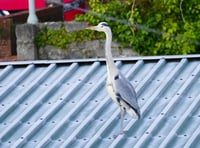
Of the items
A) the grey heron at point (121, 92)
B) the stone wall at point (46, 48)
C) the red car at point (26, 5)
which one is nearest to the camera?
the grey heron at point (121, 92)

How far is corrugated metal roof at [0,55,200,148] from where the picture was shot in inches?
435

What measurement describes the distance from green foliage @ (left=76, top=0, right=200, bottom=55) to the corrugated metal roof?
17.5 feet

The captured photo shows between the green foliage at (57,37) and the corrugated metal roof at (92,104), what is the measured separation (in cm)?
543

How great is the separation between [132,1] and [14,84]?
635cm

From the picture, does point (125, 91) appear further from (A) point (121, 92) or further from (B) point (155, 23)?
(B) point (155, 23)

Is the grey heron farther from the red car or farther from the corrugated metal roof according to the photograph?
the red car

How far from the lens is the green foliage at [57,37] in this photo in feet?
61.1

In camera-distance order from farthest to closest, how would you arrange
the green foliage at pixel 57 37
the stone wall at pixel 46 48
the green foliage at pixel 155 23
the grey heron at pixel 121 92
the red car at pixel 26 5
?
the red car at pixel 26 5, the green foliage at pixel 57 37, the stone wall at pixel 46 48, the green foliage at pixel 155 23, the grey heron at pixel 121 92

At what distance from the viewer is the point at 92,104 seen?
11906mm

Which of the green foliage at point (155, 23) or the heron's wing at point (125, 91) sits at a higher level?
the heron's wing at point (125, 91)

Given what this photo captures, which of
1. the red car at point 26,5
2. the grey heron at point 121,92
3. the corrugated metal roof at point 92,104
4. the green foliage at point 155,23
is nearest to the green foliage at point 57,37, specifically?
the green foliage at point 155,23

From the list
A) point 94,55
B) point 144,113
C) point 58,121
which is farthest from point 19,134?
point 94,55

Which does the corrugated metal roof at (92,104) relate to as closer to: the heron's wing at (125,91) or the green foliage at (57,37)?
the heron's wing at (125,91)

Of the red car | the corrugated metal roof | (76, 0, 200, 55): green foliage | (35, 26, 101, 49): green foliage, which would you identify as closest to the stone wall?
(35, 26, 101, 49): green foliage
